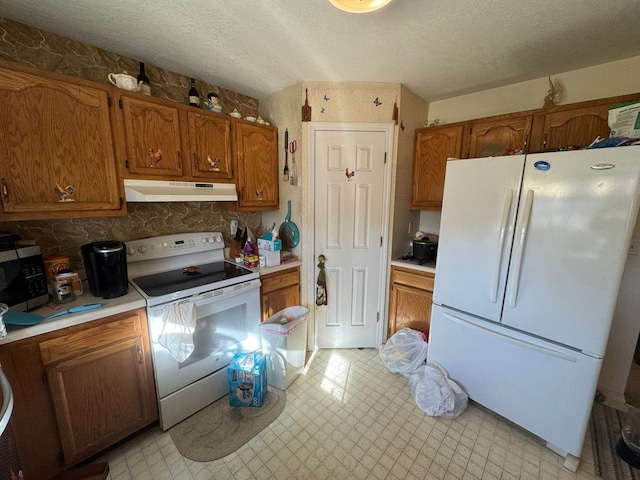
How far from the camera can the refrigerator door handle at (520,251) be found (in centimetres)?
143

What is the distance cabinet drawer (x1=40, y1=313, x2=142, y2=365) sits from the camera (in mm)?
1222

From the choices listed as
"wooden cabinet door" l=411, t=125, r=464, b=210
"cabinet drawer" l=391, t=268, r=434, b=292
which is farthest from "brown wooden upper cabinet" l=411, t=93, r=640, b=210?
"cabinet drawer" l=391, t=268, r=434, b=292

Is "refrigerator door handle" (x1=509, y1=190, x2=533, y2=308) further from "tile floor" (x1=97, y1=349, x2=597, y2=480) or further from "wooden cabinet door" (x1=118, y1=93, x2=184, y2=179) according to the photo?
"wooden cabinet door" (x1=118, y1=93, x2=184, y2=179)

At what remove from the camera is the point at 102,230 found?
5.78 feet

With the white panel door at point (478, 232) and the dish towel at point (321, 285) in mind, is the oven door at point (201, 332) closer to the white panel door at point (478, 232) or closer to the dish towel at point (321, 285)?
the dish towel at point (321, 285)

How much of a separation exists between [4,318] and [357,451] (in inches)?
75.1

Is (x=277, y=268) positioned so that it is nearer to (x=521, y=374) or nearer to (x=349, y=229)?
(x=349, y=229)

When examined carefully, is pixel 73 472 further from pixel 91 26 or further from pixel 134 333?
pixel 91 26

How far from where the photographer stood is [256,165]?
7.29ft

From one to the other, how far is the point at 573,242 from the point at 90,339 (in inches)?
101

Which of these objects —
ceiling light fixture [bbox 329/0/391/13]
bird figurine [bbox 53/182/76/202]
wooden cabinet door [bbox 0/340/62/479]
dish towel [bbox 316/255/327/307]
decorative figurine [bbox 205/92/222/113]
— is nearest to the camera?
ceiling light fixture [bbox 329/0/391/13]

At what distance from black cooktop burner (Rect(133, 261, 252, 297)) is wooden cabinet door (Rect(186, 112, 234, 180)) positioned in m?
0.73

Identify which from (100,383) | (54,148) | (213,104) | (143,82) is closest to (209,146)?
(213,104)

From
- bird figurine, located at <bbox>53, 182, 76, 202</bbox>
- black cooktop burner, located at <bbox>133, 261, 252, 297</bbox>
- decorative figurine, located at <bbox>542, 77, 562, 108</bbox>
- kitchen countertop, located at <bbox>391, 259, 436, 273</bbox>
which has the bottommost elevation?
black cooktop burner, located at <bbox>133, 261, 252, 297</bbox>
